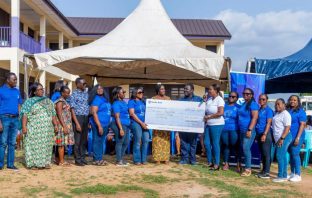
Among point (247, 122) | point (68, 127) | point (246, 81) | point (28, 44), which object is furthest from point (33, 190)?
point (28, 44)

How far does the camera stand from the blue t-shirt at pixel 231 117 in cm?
814

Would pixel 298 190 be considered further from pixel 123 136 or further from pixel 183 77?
pixel 183 77

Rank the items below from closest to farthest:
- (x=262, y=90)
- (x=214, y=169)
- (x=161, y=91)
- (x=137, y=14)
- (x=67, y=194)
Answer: (x=67, y=194) → (x=214, y=169) → (x=161, y=91) → (x=262, y=90) → (x=137, y=14)

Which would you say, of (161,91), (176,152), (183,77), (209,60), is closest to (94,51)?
(161,91)

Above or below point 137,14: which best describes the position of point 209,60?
below

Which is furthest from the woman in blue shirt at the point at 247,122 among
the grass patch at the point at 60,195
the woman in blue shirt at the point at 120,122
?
the grass patch at the point at 60,195

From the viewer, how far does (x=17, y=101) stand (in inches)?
307

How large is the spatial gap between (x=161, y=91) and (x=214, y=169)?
6.18 feet

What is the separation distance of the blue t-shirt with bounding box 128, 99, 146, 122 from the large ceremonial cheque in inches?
4.4

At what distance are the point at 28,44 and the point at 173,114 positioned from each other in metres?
11.2

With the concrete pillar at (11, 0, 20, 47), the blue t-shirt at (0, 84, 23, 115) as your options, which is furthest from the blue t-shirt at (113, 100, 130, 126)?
the concrete pillar at (11, 0, 20, 47)

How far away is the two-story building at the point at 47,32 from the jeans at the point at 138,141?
3112mm

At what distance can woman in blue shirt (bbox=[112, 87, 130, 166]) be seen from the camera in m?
8.58

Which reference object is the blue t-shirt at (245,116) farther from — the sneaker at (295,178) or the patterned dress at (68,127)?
the patterned dress at (68,127)
